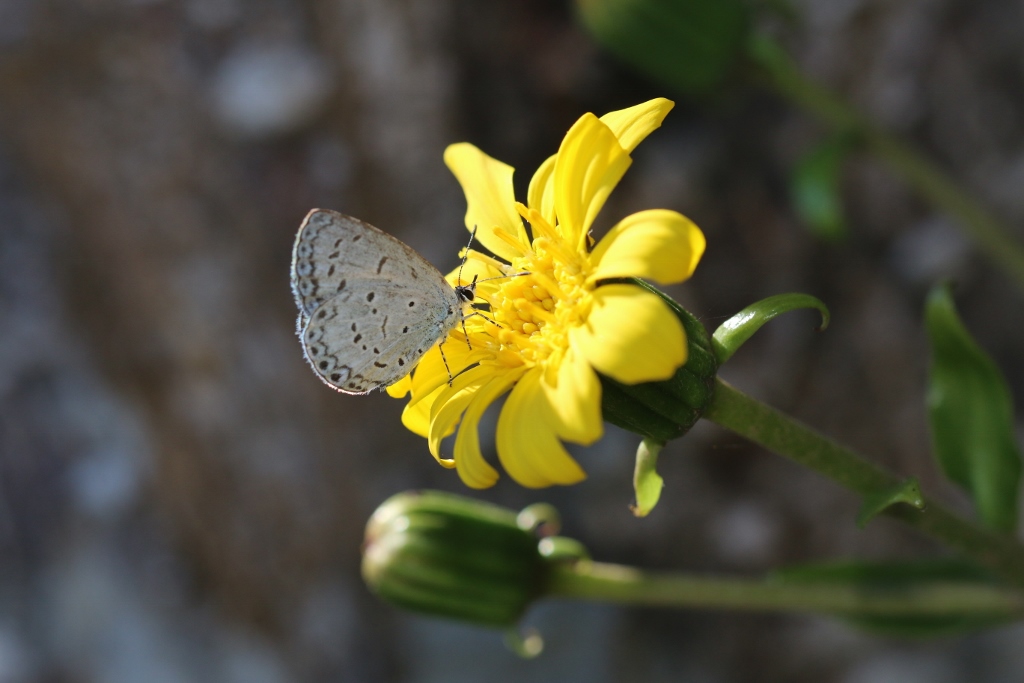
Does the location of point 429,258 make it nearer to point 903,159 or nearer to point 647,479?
point 903,159

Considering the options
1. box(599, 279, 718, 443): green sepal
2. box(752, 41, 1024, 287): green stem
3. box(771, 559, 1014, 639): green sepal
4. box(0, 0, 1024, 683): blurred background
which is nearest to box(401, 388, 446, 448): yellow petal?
box(599, 279, 718, 443): green sepal

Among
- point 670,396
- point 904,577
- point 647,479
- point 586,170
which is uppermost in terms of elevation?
point 586,170

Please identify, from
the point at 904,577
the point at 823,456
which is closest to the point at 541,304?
the point at 823,456

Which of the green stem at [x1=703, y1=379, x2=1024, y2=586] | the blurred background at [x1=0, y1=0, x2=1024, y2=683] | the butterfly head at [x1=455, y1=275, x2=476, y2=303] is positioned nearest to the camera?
the green stem at [x1=703, y1=379, x2=1024, y2=586]

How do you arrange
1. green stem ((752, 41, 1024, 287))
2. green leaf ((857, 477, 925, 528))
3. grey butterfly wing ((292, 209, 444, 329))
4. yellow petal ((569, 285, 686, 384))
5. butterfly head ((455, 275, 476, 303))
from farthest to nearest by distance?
green stem ((752, 41, 1024, 287)) → butterfly head ((455, 275, 476, 303)) → grey butterfly wing ((292, 209, 444, 329)) → green leaf ((857, 477, 925, 528)) → yellow petal ((569, 285, 686, 384))

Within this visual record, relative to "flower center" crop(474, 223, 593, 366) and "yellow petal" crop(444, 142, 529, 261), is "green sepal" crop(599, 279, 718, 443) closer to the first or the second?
"flower center" crop(474, 223, 593, 366)
